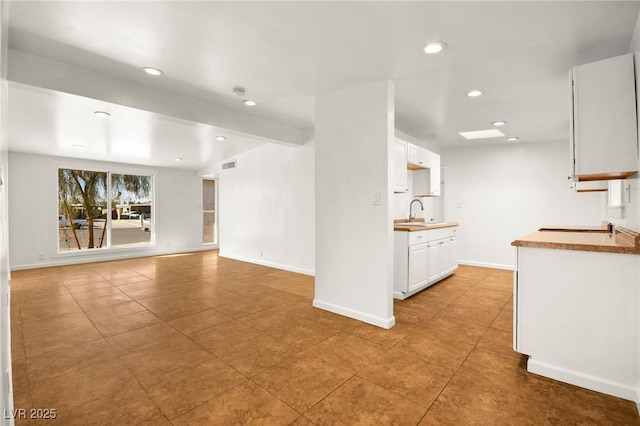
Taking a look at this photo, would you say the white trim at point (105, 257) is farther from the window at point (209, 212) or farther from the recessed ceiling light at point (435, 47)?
the recessed ceiling light at point (435, 47)

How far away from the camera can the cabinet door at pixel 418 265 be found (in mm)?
3938

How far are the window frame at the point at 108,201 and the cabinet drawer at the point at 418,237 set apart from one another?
701 centimetres

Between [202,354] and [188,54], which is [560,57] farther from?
[202,354]

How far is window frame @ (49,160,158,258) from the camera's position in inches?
258

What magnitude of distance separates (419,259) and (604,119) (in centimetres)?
244

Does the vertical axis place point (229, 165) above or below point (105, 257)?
above

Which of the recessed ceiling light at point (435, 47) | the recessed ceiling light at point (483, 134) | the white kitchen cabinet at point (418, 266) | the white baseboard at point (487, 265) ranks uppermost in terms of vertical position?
the recessed ceiling light at point (483, 134)

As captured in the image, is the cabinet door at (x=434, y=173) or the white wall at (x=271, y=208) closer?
the cabinet door at (x=434, y=173)

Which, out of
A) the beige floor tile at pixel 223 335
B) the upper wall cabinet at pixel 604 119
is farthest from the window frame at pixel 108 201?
the upper wall cabinet at pixel 604 119

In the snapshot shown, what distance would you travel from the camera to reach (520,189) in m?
5.83

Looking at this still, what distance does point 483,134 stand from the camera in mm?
5488

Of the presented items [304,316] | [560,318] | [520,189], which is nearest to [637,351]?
[560,318]

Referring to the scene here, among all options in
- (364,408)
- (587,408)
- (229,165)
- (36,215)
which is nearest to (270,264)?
(229,165)

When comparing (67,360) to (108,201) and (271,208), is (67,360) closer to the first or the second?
(271,208)
